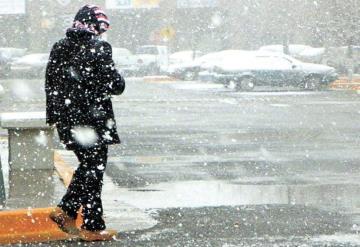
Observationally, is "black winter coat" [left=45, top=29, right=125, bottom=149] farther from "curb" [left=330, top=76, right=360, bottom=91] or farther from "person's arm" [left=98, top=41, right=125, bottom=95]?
"curb" [left=330, top=76, right=360, bottom=91]

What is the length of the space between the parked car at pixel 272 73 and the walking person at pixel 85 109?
85.5 feet

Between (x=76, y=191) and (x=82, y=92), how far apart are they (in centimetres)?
77

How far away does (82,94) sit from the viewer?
7.22 metres

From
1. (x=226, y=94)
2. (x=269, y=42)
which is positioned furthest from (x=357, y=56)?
(x=226, y=94)

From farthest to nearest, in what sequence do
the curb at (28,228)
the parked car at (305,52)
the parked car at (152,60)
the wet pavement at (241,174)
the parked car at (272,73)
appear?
the parked car at (152,60) < the parked car at (305,52) < the parked car at (272,73) < the wet pavement at (241,174) < the curb at (28,228)

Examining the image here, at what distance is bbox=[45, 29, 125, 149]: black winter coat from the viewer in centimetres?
714

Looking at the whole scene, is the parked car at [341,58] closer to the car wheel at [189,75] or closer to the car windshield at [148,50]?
the car wheel at [189,75]

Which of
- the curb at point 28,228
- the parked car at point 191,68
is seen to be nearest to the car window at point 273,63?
the parked car at point 191,68

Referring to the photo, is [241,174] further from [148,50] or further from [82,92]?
[148,50]

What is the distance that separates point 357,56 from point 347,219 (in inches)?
1464

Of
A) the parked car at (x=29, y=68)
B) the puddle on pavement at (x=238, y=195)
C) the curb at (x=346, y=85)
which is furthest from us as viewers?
the parked car at (x=29, y=68)

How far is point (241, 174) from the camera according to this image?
11.4 meters

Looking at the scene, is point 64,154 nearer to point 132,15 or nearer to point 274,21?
point 274,21

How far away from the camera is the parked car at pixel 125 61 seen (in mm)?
47125
